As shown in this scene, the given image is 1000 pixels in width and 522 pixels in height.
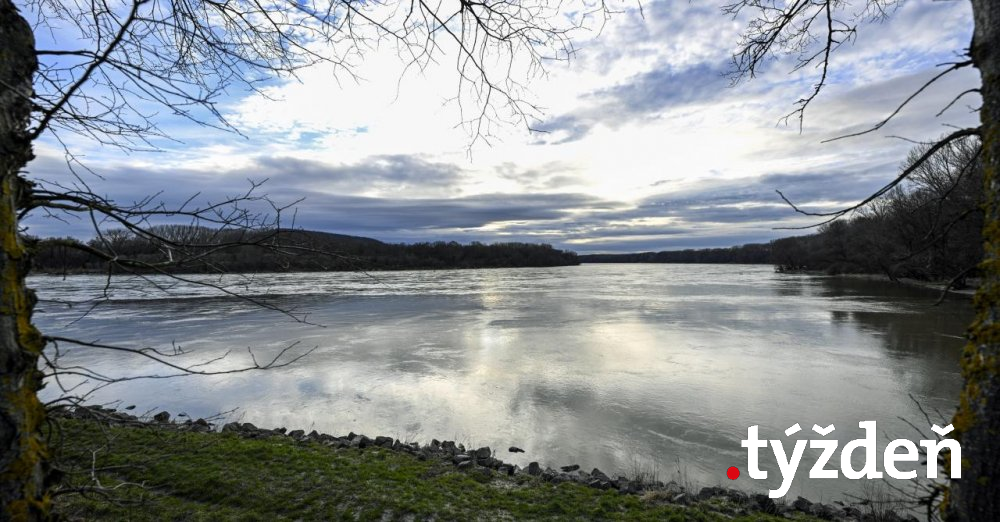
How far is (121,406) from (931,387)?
1575 centimetres

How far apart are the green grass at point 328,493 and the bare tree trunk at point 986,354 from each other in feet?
11.0

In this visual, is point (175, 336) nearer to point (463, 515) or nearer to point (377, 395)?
point (377, 395)

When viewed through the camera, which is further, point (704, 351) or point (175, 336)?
point (175, 336)

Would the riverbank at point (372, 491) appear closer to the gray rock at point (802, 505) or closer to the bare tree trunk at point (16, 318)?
the gray rock at point (802, 505)

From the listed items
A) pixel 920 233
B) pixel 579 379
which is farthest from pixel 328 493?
pixel 920 233

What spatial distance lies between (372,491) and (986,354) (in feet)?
16.1

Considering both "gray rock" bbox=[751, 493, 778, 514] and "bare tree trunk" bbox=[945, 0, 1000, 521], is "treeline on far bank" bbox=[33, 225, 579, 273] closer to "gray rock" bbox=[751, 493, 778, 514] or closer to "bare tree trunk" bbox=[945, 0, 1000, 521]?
"bare tree trunk" bbox=[945, 0, 1000, 521]

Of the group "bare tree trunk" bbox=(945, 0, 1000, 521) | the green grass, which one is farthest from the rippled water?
"bare tree trunk" bbox=(945, 0, 1000, 521)

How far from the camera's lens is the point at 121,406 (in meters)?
9.23

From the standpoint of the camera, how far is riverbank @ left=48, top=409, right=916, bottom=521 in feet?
14.7

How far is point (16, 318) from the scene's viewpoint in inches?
62.9

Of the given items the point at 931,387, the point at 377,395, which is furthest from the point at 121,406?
the point at 931,387

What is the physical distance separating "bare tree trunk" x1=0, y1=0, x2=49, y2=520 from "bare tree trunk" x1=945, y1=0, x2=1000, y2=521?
3131 mm

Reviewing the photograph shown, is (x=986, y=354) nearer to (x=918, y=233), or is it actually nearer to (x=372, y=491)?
(x=372, y=491)
